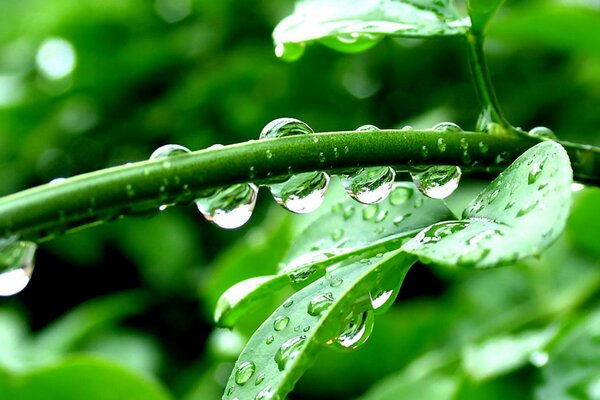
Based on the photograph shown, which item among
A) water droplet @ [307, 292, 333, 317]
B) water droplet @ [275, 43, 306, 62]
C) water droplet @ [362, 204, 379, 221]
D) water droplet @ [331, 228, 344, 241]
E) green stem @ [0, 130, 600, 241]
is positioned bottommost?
water droplet @ [331, 228, 344, 241]

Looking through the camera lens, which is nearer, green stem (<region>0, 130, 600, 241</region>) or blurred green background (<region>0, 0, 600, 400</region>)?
green stem (<region>0, 130, 600, 241</region>)

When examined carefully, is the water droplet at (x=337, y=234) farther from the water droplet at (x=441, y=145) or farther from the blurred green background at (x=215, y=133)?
the blurred green background at (x=215, y=133)

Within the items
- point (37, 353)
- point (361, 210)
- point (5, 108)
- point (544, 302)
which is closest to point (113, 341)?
point (37, 353)

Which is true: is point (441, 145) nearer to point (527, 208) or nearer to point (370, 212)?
point (527, 208)

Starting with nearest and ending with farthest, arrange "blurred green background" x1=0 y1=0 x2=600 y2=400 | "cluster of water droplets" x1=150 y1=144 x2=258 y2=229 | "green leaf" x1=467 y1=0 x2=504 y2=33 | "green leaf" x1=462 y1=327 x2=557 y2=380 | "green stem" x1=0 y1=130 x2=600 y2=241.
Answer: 1. "green stem" x1=0 y1=130 x2=600 y2=241
2. "cluster of water droplets" x1=150 y1=144 x2=258 y2=229
3. "green leaf" x1=467 y1=0 x2=504 y2=33
4. "green leaf" x1=462 y1=327 x2=557 y2=380
5. "blurred green background" x1=0 y1=0 x2=600 y2=400

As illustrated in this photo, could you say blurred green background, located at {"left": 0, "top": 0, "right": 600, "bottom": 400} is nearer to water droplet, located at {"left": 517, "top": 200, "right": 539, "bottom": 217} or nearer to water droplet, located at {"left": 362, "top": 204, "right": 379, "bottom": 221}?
water droplet, located at {"left": 362, "top": 204, "right": 379, "bottom": 221}

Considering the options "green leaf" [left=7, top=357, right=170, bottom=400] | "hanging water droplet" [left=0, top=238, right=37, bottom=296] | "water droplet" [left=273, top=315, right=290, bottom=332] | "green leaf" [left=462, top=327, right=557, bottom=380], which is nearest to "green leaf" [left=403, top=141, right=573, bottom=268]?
"water droplet" [left=273, top=315, right=290, bottom=332]

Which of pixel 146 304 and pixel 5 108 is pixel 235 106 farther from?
pixel 5 108

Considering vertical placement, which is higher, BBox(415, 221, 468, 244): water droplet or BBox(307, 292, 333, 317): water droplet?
BBox(415, 221, 468, 244): water droplet
